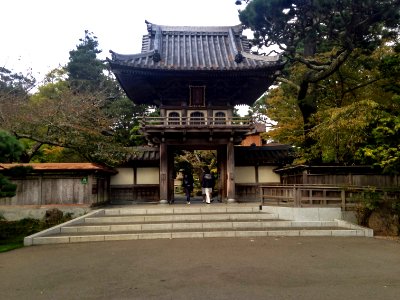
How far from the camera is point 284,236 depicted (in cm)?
1134

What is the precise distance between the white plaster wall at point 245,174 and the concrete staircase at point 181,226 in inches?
230

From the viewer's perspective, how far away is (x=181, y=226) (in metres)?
12.3

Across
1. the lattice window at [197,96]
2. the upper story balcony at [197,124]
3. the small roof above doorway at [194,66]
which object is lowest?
the upper story balcony at [197,124]

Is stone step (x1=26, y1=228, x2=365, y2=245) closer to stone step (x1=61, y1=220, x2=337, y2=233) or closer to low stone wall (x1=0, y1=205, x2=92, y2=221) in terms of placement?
stone step (x1=61, y1=220, x2=337, y2=233)

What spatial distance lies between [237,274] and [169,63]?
14.5 meters

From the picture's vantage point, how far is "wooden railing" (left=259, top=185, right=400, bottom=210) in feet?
43.0

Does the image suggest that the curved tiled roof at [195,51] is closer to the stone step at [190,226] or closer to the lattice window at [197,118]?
the lattice window at [197,118]

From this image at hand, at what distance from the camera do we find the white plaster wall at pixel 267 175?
2102cm

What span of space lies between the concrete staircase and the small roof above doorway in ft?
22.3

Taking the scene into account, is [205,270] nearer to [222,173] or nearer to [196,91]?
[196,91]

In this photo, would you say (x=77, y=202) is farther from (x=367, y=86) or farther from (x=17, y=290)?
(x=367, y=86)

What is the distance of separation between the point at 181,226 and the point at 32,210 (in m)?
7.72

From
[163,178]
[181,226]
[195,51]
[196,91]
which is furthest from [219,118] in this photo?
[181,226]

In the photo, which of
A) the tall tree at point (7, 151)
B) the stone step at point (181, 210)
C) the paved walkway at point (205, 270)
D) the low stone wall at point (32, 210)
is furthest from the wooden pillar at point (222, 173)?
the tall tree at point (7, 151)
